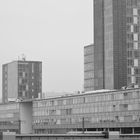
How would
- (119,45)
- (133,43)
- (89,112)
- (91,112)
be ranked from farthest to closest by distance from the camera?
(133,43) < (119,45) < (89,112) < (91,112)

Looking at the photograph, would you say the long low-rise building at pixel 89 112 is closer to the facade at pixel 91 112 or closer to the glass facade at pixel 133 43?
the facade at pixel 91 112

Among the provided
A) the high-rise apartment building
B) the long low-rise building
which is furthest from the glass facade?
the long low-rise building

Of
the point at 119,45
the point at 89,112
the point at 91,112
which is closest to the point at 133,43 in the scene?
the point at 119,45

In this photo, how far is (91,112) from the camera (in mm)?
162500

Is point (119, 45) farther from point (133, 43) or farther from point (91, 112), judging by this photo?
point (91, 112)

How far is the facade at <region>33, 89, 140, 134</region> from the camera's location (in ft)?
482

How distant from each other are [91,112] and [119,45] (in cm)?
3532

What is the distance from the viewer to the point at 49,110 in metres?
182

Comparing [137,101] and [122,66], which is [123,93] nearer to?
[137,101]

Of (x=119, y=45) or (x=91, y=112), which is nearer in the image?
(x=91, y=112)

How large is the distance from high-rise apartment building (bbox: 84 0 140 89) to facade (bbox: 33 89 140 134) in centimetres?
2165

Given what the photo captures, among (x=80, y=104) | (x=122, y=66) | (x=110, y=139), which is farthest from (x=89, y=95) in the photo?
(x=110, y=139)

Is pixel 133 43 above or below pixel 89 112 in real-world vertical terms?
above

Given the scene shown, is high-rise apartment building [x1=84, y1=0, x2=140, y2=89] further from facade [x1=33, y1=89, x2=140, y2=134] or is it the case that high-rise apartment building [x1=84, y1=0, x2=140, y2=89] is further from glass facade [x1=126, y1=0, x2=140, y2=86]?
facade [x1=33, y1=89, x2=140, y2=134]
